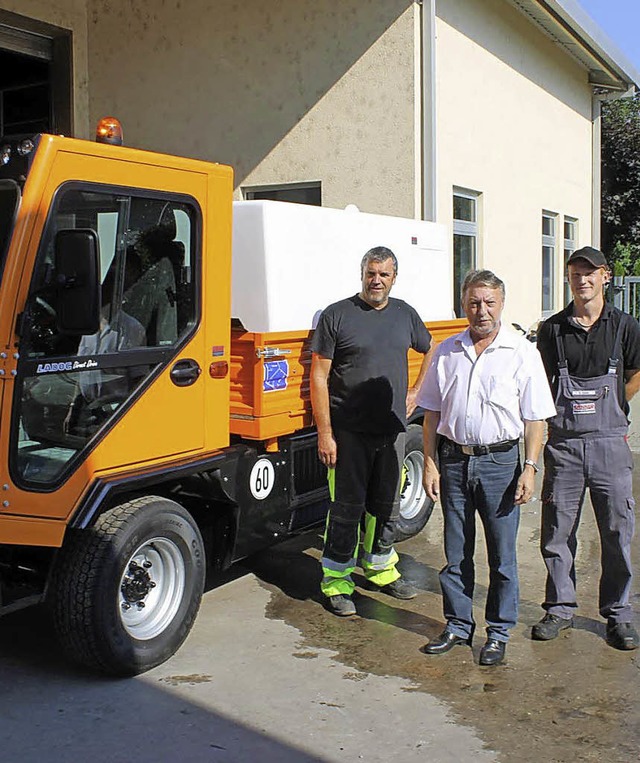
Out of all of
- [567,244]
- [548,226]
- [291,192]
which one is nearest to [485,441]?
[291,192]

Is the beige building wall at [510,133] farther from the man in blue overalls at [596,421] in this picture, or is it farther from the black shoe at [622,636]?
the black shoe at [622,636]

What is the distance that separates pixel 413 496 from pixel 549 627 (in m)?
2.00

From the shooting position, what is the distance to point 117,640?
416 centimetres

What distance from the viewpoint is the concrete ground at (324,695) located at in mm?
3674

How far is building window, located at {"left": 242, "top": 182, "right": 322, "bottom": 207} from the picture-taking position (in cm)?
991

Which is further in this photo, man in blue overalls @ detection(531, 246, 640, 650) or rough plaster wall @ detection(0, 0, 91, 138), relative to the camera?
rough plaster wall @ detection(0, 0, 91, 138)

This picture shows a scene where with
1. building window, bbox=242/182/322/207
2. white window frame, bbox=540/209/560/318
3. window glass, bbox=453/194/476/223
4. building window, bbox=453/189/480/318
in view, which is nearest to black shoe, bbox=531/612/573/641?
building window, bbox=242/182/322/207

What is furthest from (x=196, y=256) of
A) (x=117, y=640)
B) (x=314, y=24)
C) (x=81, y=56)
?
(x=81, y=56)

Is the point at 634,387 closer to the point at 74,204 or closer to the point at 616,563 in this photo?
the point at 616,563

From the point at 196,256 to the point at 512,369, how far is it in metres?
1.62

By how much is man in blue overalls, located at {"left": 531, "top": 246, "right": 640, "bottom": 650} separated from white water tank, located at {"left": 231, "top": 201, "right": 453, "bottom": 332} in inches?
52.9

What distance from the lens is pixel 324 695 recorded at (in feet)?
13.6

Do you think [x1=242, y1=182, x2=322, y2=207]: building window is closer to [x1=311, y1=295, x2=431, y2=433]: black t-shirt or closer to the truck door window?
[x1=311, y1=295, x2=431, y2=433]: black t-shirt

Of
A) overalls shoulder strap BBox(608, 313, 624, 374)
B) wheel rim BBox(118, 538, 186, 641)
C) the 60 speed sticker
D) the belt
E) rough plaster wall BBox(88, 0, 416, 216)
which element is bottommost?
wheel rim BBox(118, 538, 186, 641)
